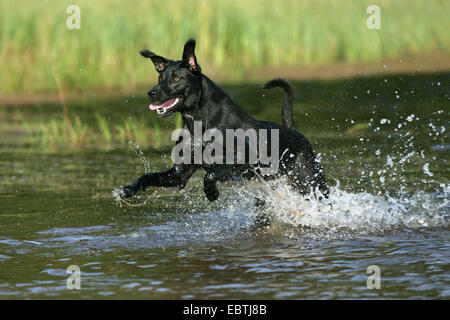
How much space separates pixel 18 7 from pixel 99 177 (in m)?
8.32

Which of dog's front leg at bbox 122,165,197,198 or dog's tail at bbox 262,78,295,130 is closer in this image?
dog's front leg at bbox 122,165,197,198

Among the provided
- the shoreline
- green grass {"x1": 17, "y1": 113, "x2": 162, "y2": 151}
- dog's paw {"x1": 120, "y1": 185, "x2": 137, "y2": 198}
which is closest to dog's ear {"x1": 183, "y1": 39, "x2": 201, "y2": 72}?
dog's paw {"x1": 120, "y1": 185, "x2": 137, "y2": 198}

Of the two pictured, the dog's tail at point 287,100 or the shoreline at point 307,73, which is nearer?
the dog's tail at point 287,100

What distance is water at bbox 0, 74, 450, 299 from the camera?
18.4ft

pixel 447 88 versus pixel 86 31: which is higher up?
pixel 86 31

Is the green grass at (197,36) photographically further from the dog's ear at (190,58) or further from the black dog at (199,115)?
the dog's ear at (190,58)

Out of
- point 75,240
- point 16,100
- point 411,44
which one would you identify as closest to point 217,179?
point 75,240

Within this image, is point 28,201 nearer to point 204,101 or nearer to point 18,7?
point 204,101

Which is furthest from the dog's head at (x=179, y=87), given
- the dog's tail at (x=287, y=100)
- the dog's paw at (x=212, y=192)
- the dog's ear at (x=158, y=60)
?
the dog's tail at (x=287, y=100)

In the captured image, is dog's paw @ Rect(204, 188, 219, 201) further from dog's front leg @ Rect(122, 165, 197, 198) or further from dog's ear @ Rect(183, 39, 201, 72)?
dog's ear @ Rect(183, 39, 201, 72)

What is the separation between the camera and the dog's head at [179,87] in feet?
22.2

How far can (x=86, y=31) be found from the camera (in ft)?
49.6

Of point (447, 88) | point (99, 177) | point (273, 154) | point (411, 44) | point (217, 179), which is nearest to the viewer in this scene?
point (217, 179)

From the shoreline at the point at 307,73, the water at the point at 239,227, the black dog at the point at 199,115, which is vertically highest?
the shoreline at the point at 307,73
